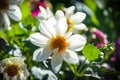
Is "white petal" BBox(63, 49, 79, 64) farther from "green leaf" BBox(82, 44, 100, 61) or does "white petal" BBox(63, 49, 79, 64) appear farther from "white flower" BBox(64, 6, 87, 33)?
"white flower" BBox(64, 6, 87, 33)

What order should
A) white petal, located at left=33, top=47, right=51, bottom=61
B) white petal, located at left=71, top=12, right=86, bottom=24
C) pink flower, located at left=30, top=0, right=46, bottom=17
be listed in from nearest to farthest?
white petal, located at left=33, top=47, right=51, bottom=61 → white petal, located at left=71, top=12, right=86, bottom=24 → pink flower, located at left=30, top=0, right=46, bottom=17

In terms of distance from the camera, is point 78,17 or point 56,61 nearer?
point 56,61

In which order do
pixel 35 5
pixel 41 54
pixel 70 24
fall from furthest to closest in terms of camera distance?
pixel 35 5
pixel 70 24
pixel 41 54

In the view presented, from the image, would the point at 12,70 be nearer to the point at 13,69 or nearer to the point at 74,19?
the point at 13,69

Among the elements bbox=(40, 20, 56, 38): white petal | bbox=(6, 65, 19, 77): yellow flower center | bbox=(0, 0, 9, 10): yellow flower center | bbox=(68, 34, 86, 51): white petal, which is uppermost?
bbox=(0, 0, 9, 10): yellow flower center

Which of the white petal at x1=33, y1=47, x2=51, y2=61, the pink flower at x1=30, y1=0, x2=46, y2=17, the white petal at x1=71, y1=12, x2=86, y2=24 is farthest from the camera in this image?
the pink flower at x1=30, y1=0, x2=46, y2=17

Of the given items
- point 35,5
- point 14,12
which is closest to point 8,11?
point 14,12

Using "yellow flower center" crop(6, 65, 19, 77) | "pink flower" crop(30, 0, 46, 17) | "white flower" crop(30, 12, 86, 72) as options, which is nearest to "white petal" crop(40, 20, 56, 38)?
"white flower" crop(30, 12, 86, 72)
